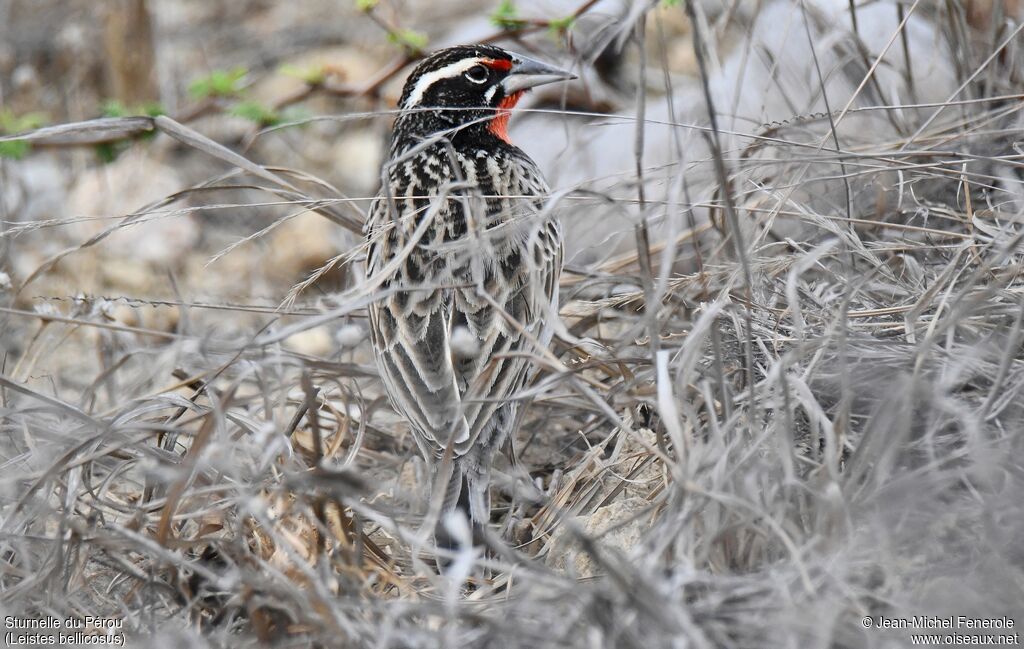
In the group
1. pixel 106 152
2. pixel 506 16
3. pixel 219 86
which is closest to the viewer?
pixel 506 16

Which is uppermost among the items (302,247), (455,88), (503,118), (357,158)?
(455,88)

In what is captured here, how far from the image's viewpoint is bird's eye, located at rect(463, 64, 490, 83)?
4.64 metres

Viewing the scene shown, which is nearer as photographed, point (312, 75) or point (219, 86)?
point (312, 75)

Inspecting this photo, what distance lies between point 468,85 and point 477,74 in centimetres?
6

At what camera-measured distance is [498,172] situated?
169 inches

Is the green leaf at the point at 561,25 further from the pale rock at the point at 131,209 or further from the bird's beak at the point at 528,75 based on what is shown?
the pale rock at the point at 131,209

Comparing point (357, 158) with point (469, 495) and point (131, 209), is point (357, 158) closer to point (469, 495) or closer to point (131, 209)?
point (131, 209)

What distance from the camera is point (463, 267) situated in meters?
4.01

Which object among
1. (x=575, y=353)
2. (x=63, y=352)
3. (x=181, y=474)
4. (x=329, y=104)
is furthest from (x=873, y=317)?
(x=329, y=104)

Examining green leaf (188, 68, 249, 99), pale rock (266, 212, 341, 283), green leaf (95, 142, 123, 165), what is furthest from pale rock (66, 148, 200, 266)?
green leaf (188, 68, 249, 99)

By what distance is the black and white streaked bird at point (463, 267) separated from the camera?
3.51 m

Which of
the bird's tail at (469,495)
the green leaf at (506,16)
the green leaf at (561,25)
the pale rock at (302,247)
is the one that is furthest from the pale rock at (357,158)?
the bird's tail at (469,495)

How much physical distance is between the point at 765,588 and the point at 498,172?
2.24 metres

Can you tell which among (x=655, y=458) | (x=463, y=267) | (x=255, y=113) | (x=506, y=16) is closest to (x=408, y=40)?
(x=506, y=16)
